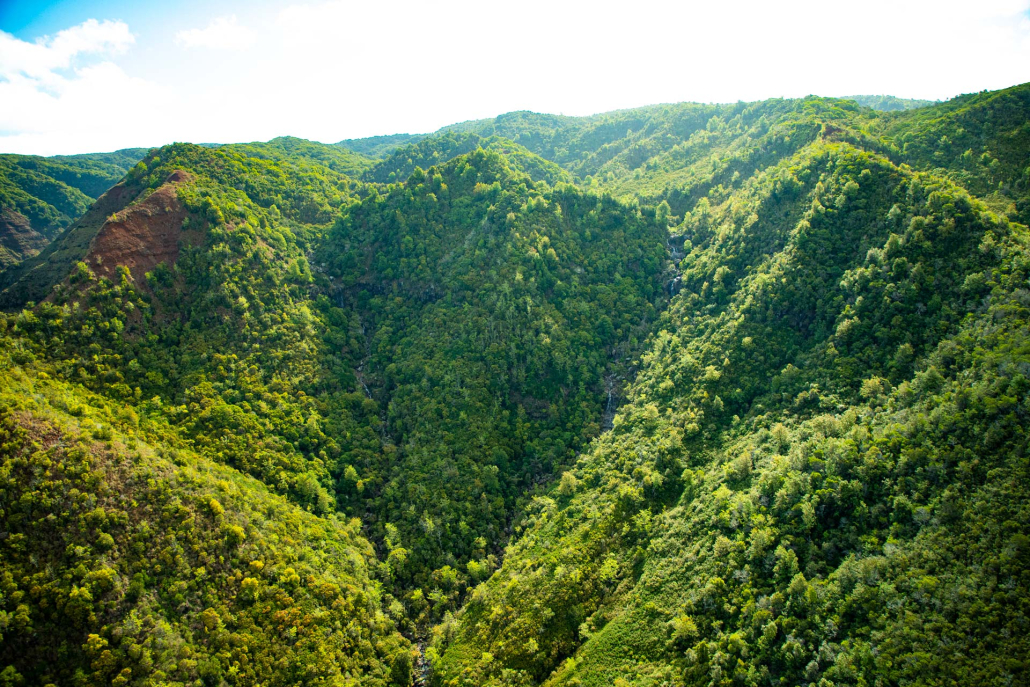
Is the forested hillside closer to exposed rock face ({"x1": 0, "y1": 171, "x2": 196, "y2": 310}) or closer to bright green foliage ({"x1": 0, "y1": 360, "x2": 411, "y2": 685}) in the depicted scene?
exposed rock face ({"x1": 0, "y1": 171, "x2": 196, "y2": 310})

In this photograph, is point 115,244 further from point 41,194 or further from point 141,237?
point 41,194

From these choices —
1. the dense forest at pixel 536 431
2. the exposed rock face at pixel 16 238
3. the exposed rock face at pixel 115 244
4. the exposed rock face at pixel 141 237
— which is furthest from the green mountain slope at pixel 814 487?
the exposed rock face at pixel 16 238

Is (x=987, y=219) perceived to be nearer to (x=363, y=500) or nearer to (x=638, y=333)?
(x=638, y=333)

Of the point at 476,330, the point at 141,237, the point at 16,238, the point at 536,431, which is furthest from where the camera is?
the point at 16,238

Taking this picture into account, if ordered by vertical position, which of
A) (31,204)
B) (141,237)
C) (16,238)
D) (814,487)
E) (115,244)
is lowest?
(814,487)

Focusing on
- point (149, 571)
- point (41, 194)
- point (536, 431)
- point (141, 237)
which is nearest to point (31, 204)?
point (41, 194)

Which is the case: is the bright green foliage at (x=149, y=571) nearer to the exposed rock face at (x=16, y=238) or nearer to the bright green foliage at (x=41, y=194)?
the exposed rock face at (x=16, y=238)
